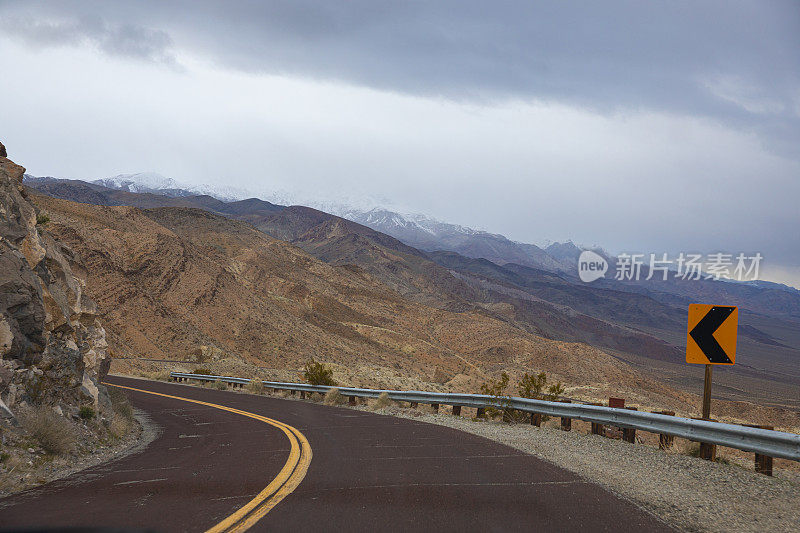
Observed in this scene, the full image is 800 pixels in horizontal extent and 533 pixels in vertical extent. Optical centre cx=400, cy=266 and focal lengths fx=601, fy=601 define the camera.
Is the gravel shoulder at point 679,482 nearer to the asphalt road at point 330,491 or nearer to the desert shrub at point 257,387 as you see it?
the asphalt road at point 330,491

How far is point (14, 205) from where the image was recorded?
1242 centimetres

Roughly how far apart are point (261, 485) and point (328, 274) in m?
103

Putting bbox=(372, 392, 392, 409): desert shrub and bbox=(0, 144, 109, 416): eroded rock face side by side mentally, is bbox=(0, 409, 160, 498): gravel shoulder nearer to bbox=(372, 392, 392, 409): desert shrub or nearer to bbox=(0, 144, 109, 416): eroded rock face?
bbox=(0, 144, 109, 416): eroded rock face

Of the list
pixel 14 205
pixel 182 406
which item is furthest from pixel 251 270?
pixel 14 205

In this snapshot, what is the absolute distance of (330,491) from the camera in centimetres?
676

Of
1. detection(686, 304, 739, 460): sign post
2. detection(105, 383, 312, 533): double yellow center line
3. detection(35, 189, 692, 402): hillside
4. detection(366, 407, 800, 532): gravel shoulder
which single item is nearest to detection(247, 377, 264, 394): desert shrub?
detection(35, 189, 692, 402): hillside

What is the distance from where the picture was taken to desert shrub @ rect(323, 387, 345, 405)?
69.7 ft

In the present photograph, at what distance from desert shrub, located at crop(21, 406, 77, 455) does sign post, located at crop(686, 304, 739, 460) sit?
10100 millimetres

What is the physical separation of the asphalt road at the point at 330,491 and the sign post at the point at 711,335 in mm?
3464

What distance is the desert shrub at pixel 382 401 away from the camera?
1904 cm

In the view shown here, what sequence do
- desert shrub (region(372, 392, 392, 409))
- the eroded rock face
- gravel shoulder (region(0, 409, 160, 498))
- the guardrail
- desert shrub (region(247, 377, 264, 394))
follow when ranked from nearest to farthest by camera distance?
1. gravel shoulder (region(0, 409, 160, 498))
2. the guardrail
3. the eroded rock face
4. desert shrub (region(372, 392, 392, 409))
5. desert shrub (region(247, 377, 264, 394))

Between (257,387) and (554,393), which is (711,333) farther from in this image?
(257,387)

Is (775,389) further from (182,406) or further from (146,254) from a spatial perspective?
(182,406)

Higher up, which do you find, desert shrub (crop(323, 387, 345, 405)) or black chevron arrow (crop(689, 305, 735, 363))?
black chevron arrow (crop(689, 305, 735, 363))
